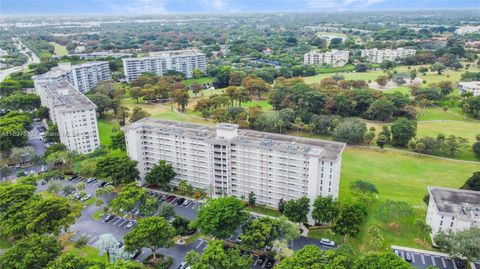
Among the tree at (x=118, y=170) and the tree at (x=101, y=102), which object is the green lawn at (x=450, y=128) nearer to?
the tree at (x=118, y=170)

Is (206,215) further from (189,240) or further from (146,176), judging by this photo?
(146,176)

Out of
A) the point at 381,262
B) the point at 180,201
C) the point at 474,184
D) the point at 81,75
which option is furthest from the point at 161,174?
the point at 81,75

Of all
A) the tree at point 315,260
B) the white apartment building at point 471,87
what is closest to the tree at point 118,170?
the tree at point 315,260

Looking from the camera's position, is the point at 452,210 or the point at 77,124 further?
the point at 77,124

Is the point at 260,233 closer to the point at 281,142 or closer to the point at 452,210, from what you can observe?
the point at 281,142

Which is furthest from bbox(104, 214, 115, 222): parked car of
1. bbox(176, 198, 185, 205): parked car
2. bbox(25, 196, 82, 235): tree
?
bbox(176, 198, 185, 205): parked car

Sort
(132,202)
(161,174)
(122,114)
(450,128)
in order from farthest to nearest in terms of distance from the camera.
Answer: (122,114) → (450,128) → (161,174) → (132,202)

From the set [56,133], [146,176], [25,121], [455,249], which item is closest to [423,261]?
[455,249]
